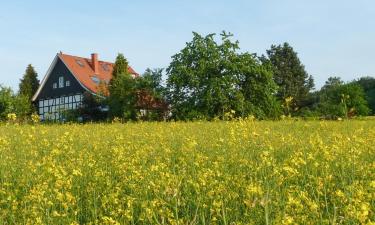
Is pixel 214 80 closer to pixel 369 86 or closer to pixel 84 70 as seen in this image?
pixel 84 70

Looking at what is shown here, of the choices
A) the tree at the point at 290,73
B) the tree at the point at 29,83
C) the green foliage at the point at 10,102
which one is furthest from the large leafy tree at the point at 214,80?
the tree at the point at 29,83

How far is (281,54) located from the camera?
63156 mm

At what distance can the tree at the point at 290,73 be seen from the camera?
59.8 m

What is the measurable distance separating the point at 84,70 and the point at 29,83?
1133 centimetres

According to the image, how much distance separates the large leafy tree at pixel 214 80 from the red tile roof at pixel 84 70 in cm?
2353

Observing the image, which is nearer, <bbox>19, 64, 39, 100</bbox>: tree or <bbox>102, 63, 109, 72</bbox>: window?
<bbox>102, 63, 109, 72</bbox>: window

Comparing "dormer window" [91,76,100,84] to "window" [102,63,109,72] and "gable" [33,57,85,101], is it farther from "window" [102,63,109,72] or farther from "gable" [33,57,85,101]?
"window" [102,63,109,72]

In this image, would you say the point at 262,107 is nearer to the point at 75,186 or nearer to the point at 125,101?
the point at 125,101

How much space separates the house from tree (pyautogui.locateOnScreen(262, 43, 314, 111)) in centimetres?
1836

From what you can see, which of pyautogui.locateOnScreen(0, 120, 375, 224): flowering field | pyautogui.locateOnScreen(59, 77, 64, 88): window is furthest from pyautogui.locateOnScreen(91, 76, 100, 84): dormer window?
pyautogui.locateOnScreen(0, 120, 375, 224): flowering field

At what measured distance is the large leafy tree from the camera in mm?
29172

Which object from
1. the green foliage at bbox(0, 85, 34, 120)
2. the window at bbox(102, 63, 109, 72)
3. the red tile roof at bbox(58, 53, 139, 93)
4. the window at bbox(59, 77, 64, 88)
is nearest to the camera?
the green foliage at bbox(0, 85, 34, 120)

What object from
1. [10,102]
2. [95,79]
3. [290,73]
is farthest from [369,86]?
[10,102]

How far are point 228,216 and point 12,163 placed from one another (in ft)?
11.2
